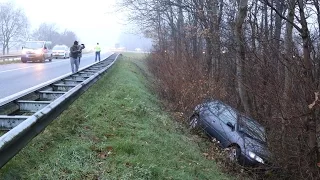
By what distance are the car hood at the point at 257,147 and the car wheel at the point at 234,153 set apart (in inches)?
14.8

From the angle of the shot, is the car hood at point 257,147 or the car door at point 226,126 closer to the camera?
the car hood at point 257,147

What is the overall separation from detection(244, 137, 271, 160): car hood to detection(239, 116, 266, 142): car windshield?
0.12 m

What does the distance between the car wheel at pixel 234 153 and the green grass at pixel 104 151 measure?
122cm

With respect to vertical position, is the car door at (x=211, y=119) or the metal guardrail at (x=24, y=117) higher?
the metal guardrail at (x=24, y=117)

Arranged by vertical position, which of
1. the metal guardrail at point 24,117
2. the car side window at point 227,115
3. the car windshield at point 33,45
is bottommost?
the car side window at point 227,115

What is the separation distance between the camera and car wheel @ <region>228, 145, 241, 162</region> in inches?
326

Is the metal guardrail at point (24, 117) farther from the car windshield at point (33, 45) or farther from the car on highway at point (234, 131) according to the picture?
the car windshield at point (33, 45)

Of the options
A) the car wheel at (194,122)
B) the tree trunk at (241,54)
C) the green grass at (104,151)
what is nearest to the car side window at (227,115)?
the tree trunk at (241,54)

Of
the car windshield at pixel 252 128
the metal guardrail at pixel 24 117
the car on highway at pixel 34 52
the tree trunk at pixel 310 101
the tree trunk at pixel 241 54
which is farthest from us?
the car on highway at pixel 34 52

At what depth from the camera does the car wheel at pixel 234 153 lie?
828 cm

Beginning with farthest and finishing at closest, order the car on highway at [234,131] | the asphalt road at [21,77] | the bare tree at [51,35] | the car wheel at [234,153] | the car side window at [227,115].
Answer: the bare tree at [51,35]
the asphalt road at [21,77]
the car side window at [227,115]
the car wheel at [234,153]
the car on highway at [234,131]

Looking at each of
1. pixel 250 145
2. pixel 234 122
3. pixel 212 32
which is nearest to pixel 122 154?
pixel 250 145

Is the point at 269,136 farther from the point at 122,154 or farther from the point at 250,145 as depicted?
the point at 122,154

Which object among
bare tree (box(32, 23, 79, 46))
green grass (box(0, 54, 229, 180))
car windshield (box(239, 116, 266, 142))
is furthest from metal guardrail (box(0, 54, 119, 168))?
bare tree (box(32, 23, 79, 46))
